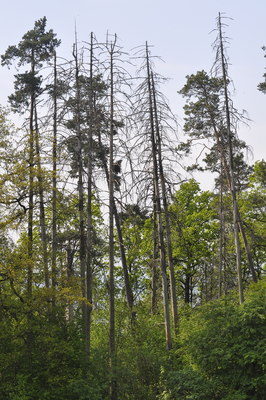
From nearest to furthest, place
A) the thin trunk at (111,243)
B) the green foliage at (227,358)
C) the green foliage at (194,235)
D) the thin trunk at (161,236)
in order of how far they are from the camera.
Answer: the green foliage at (227,358) < the thin trunk at (111,243) < the thin trunk at (161,236) < the green foliage at (194,235)

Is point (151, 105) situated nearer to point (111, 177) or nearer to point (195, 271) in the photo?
point (111, 177)

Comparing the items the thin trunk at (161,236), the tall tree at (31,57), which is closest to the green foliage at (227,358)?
the thin trunk at (161,236)

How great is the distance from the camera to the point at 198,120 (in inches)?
868

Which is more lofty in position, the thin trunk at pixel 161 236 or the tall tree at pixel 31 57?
the tall tree at pixel 31 57

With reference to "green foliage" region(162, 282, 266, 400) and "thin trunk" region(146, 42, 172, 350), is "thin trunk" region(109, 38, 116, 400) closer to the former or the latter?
"thin trunk" region(146, 42, 172, 350)

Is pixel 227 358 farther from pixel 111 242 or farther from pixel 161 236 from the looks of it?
pixel 111 242

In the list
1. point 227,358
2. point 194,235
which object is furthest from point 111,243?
point 194,235

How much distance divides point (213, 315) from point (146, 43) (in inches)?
388

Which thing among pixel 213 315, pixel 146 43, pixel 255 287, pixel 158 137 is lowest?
pixel 213 315

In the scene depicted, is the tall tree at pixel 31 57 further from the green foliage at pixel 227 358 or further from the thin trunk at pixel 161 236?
the green foliage at pixel 227 358

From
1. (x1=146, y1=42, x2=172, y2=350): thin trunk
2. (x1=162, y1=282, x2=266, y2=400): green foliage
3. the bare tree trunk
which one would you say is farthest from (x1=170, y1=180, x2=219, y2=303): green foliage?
(x1=162, y1=282, x2=266, y2=400): green foliage

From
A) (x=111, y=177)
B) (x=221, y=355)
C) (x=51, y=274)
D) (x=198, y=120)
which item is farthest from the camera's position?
(x=198, y=120)

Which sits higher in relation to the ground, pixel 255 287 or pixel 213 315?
pixel 255 287

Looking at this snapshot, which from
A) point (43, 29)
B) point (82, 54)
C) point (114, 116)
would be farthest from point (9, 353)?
point (43, 29)
